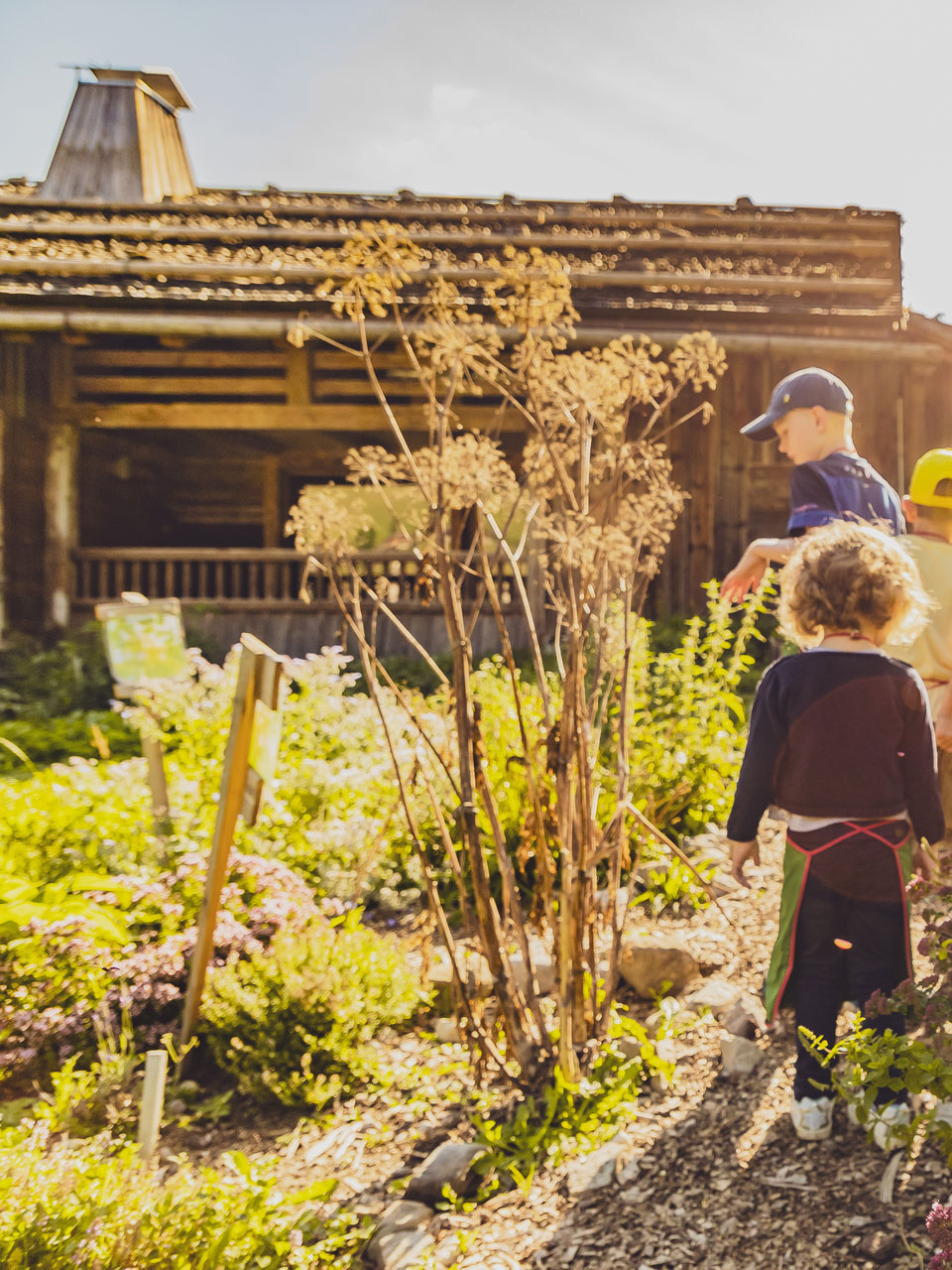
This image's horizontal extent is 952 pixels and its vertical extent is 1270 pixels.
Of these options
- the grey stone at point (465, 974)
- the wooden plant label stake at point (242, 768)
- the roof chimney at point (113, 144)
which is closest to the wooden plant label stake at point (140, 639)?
the wooden plant label stake at point (242, 768)

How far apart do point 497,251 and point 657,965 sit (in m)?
7.49

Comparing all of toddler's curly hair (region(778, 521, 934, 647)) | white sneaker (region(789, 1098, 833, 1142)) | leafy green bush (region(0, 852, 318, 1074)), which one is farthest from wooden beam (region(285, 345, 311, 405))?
white sneaker (region(789, 1098, 833, 1142))

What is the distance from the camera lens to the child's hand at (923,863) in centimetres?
229

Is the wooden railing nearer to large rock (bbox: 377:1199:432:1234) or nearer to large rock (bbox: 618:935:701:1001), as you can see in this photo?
large rock (bbox: 618:935:701:1001)

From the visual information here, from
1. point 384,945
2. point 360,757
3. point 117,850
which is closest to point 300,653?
point 360,757

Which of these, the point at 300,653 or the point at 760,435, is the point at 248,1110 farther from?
the point at 300,653

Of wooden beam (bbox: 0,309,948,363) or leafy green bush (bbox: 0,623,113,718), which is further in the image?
wooden beam (bbox: 0,309,948,363)

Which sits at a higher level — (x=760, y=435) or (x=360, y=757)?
(x=760, y=435)

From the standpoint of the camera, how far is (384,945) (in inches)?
128

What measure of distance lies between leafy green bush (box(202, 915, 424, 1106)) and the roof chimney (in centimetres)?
1478

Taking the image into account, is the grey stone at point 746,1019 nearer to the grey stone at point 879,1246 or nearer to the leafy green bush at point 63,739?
the grey stone at point 879,1246

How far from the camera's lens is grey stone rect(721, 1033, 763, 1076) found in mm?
2621

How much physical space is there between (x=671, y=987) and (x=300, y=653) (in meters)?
6.07

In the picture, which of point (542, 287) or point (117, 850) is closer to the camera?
point (542, 287)
